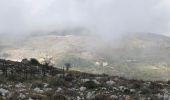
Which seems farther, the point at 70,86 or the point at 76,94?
the point at 70,86

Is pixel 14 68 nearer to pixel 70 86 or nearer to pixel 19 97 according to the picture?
pixel 70 86

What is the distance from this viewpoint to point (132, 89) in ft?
99.1

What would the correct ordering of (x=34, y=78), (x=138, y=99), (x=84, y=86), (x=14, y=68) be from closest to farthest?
1. (x=138, y=99)
2. (x=84, y=86)
3. (x=34, y=78)
4. (x=14, y=68)

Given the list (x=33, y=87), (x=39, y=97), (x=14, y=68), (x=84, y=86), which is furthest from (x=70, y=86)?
(x=14, y=68)

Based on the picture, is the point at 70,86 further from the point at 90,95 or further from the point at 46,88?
the point at 90,95

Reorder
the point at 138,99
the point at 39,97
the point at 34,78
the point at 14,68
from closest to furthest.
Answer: the point at 39,97 < the point at 138,99 < the point at 34,78 < the point at 14,68

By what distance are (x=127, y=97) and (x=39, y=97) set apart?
6215 millimetres

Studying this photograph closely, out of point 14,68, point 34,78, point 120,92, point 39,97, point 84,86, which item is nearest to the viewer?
point 39,97

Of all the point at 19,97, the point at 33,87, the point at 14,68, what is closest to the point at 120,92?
the point at 33,87

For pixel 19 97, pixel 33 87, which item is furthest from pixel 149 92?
pixel 19 97

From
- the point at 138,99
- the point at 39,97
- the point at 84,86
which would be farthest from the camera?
→ the point at 84,86

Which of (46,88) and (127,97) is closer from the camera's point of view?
(127,97)

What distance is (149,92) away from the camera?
29.4 metres

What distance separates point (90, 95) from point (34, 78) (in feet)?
37.3
